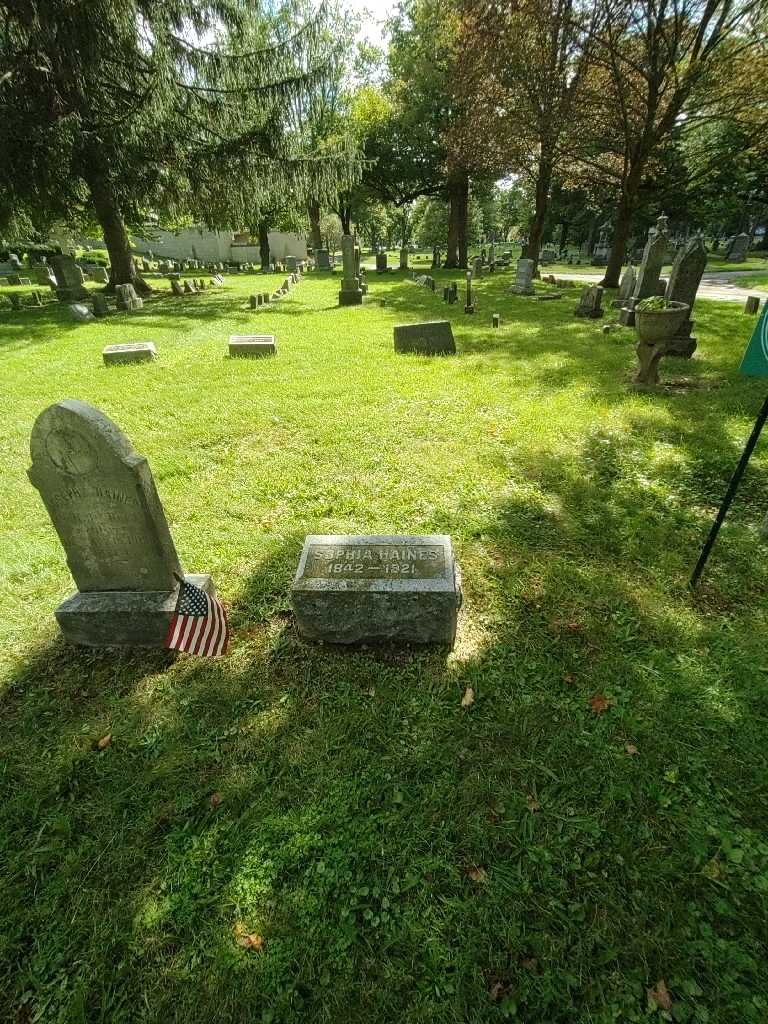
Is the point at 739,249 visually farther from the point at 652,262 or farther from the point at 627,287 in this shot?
the point at 652,262

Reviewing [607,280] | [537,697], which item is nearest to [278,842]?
[537,697]

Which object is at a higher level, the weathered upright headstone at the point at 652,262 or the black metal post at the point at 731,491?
the weathered upright headstone at the point at 652,262

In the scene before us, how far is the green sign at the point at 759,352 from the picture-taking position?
9.88 feet

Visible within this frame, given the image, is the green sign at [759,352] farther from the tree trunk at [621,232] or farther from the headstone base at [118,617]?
the tree trunk at [621,232]

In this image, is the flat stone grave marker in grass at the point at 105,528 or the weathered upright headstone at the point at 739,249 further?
the weathered upright headstone at the point at 739,249

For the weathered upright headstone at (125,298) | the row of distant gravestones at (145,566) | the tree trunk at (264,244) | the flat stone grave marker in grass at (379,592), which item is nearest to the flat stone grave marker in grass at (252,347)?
the row of distant gravestones at (145,566)

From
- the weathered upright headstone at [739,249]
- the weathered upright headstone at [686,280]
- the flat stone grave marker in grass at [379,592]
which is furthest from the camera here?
the weathered upright headstone at [739,249]

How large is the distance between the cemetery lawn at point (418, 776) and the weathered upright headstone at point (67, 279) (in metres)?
18.0

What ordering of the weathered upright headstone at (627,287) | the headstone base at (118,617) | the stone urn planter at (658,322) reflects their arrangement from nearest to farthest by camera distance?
1. the headstone base at (118,617)
2. the stone urn planter at (658,322)
3. the weathered upright headstone at (627,287)

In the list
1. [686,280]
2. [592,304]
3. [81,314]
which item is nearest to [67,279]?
[81,314]

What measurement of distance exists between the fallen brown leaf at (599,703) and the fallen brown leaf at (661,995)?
1.24m

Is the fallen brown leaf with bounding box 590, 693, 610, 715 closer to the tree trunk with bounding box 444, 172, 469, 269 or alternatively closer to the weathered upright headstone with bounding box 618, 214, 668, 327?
the weathered upright headstone with bounding box 618, 214, 668, 327

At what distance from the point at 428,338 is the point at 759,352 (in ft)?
26.7

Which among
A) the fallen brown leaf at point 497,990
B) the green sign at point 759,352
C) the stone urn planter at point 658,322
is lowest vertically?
the fallen brown leaf at point 497,990
